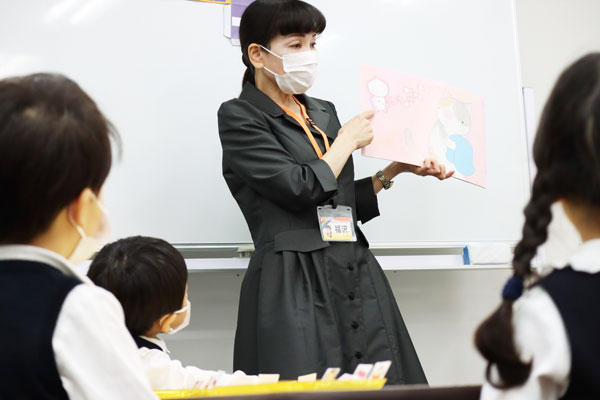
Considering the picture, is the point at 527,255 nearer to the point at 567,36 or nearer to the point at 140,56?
the point at 140,56

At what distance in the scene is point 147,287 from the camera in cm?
137

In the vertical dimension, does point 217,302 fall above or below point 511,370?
below

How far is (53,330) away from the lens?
77cm

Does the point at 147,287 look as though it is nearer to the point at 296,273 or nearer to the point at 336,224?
the point at 296,273

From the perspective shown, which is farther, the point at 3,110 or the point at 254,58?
the point at 254,58

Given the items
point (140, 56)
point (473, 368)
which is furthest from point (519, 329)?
point (473, 368)

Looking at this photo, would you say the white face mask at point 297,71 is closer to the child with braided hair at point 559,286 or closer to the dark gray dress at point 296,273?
the dark gray dress at point 296,273

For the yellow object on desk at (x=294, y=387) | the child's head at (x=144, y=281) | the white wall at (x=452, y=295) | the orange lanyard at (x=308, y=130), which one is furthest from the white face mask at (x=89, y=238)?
the white wall at (x=452, y=295)

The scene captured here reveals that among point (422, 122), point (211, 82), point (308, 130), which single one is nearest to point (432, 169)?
point (422, 122)

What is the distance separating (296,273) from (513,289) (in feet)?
2.93

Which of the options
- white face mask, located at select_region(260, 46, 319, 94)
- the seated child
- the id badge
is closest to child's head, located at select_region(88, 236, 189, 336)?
the seated child

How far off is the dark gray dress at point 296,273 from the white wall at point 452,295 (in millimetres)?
558

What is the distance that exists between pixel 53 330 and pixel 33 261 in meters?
0.11

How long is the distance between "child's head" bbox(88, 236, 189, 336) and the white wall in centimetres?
84
